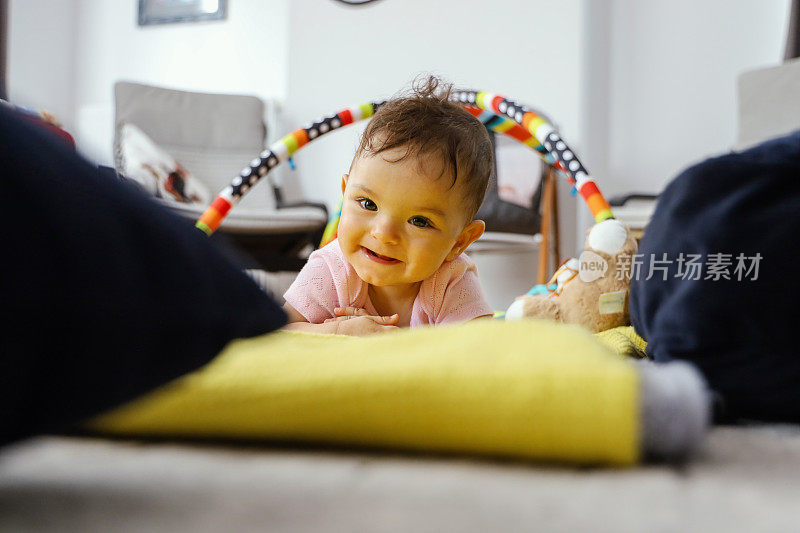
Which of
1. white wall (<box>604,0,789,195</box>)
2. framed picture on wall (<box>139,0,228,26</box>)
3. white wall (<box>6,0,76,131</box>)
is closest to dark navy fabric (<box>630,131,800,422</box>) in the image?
white wall (<box>604,0,789,195</box>)

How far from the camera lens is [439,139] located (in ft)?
3.16

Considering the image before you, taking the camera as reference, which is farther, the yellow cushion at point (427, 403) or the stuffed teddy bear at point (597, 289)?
the stuffed teddy bear at point (597, 289)

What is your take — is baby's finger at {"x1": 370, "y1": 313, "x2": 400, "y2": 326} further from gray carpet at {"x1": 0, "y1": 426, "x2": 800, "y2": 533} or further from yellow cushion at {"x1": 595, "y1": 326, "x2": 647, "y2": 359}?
gray carpet at {"x1": 0, "y1": 426, "x2": 800, "y2": 533}

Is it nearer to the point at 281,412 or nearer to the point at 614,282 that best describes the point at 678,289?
the point at 281,412

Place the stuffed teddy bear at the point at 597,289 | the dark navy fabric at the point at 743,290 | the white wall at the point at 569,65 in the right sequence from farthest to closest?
the white wall at the point at 569,65
the stuffed teddy bear at the point at 597,289
the dark navy fabric at the point at 743,290

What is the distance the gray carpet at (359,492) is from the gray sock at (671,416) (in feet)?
0.03

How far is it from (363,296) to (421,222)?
0.17 metres

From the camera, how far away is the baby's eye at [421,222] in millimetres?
956

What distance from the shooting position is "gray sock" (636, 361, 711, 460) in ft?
0.96

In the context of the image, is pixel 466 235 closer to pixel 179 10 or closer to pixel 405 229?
pixel 405 229

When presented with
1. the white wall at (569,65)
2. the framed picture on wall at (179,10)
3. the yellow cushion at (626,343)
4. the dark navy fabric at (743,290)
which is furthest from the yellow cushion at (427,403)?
the framed picture on wall at (179,10)

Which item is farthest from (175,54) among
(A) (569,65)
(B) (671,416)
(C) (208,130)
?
(B) (671,416)

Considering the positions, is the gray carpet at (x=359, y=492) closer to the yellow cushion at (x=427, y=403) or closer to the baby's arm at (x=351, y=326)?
the yellow cushion at (x=427, y=403)

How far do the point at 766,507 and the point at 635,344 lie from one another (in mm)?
500
